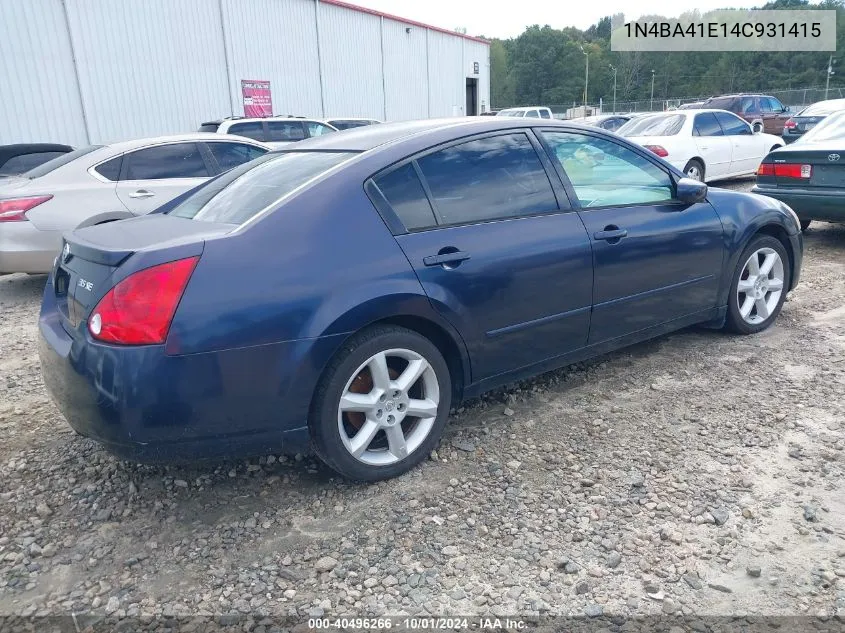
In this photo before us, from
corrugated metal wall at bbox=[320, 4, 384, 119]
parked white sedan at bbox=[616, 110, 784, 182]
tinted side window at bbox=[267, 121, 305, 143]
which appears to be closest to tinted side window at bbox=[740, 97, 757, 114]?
parked white sedan at bbox=[616, 110, 784, 182]

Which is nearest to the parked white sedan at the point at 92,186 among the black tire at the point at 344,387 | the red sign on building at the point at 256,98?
the black tire at the point at 344,387

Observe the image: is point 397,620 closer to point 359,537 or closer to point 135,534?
point 359,537

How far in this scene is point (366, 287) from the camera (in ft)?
8.63

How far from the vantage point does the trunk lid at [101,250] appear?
2.43 m

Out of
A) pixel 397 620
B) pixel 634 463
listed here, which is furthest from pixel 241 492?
pixel 634 463

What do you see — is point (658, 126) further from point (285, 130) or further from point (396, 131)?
point (396, 131)

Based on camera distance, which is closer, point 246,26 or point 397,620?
point 397,620

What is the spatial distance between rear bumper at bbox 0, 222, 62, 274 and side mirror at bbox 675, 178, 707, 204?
527cm

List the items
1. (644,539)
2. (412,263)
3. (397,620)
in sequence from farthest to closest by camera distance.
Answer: (412,263), (644,539), (397,620)

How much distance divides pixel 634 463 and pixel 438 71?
93.1ft

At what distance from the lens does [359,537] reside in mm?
2518

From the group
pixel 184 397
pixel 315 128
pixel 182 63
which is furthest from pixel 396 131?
pixel 182 63

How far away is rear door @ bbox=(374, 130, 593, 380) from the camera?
291 centimetres

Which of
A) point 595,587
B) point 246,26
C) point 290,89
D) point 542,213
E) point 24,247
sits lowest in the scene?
point 595,587
